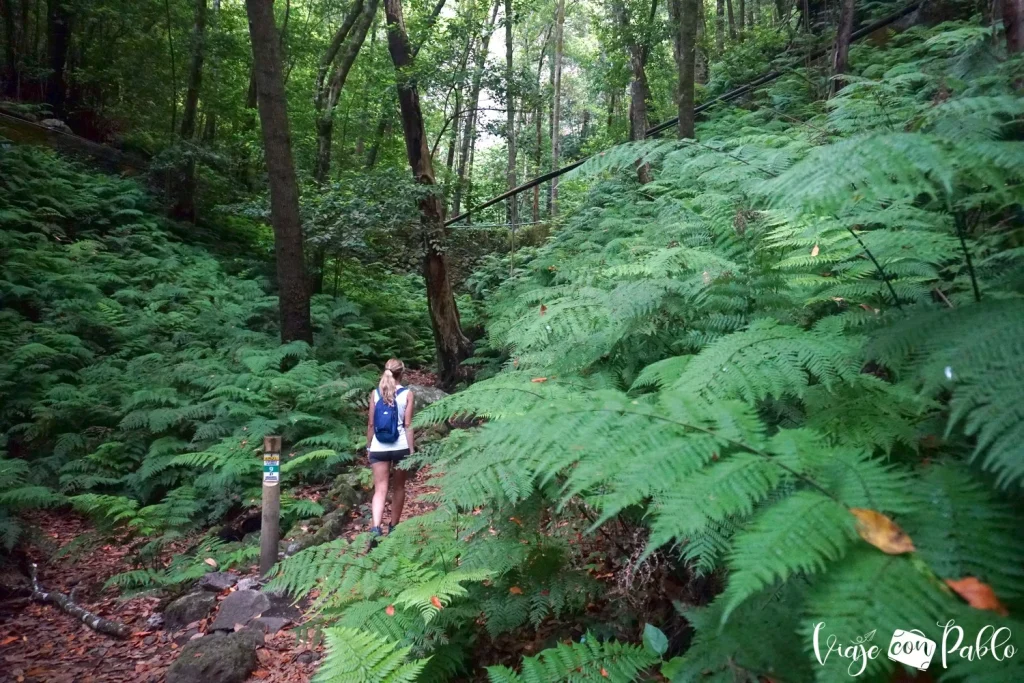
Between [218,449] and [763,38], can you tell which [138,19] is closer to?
[218,449]

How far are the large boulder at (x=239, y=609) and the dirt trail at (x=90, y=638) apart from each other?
0.23 meters

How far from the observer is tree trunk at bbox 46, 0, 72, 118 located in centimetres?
1333

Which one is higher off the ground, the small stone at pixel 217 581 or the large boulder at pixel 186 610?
the small stone at pixel 217 581

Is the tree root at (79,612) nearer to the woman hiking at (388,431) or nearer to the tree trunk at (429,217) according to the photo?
the woman hiking at (388,431)

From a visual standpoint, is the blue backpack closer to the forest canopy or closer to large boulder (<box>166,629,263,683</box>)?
the forest canopy

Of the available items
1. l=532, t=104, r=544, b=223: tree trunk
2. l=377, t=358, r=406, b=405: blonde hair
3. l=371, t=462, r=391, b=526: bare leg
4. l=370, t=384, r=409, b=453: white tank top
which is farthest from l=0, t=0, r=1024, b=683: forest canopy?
l=377, t=358, r=406, b=405: blonde hair

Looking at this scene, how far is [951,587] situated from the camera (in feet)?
3.72

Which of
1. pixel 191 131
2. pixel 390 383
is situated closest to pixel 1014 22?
pixel 390 383

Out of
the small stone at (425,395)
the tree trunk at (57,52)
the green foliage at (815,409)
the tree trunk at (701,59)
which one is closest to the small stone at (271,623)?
the green foliage at (815,409)

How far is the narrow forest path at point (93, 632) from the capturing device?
3.89 meters

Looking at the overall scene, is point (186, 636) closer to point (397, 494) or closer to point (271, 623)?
point (271, 623)

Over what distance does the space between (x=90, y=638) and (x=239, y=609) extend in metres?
1.16

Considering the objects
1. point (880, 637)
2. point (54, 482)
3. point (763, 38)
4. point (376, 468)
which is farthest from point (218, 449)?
point (763, 38)

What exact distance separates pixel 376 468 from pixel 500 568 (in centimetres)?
282
